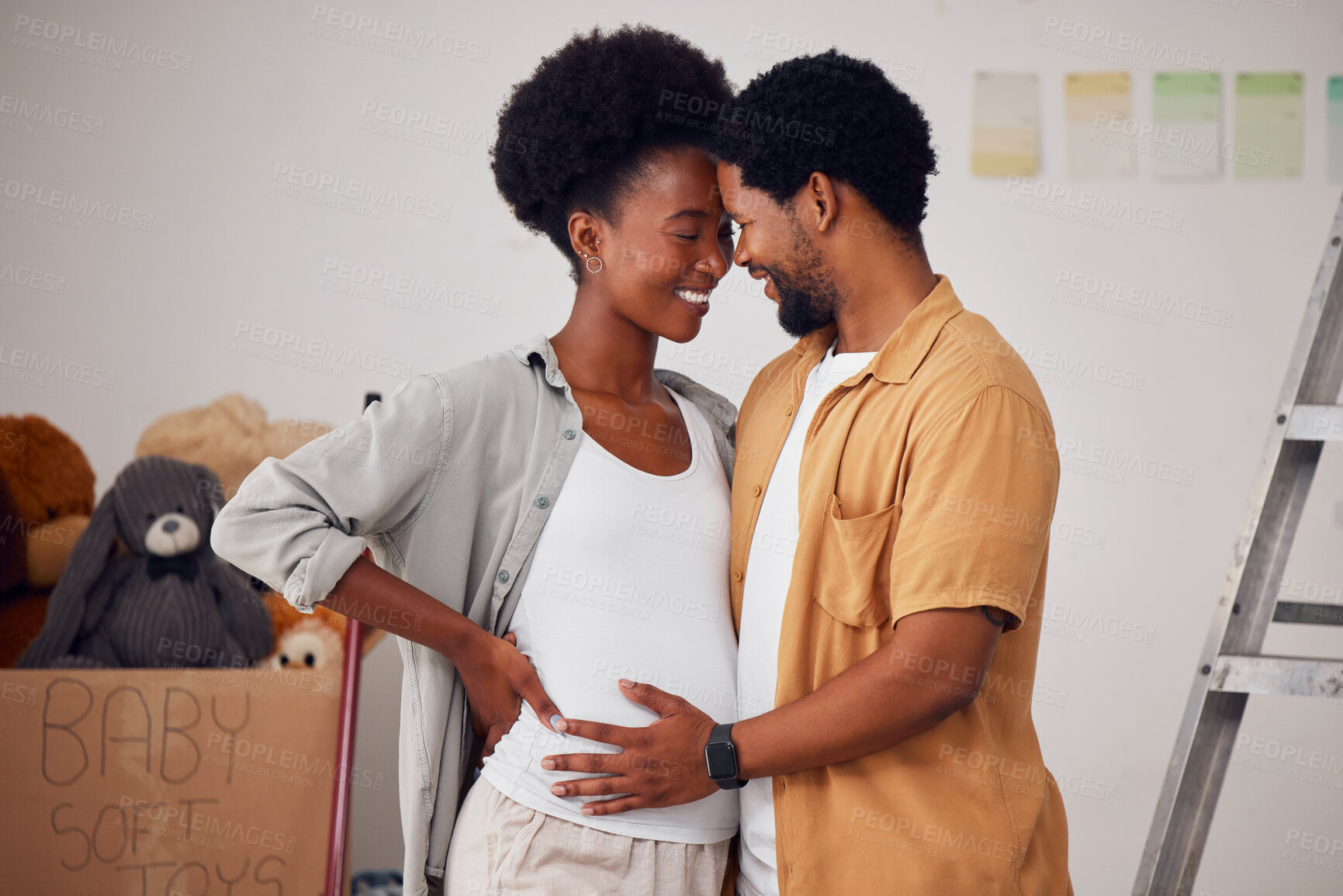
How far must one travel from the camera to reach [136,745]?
197cm

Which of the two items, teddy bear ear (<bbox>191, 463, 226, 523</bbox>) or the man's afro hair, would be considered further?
teddy bear ear (<bbox>191, 463, 226, 523</bbox>)

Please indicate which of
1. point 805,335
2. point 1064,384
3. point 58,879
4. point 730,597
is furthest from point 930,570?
point 58,879

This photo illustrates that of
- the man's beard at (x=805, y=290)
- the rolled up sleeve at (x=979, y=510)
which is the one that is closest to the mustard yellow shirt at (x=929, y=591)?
the rolled up sleeve at (x=979, y=510)

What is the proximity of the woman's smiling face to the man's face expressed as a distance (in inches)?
2.7

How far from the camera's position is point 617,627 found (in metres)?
1.15

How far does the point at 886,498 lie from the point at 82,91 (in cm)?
207

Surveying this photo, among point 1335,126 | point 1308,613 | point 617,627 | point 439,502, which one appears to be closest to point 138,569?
point 439,502

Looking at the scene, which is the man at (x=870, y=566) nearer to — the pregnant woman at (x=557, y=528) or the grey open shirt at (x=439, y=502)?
the pregnant woman at (x=557, y=528)

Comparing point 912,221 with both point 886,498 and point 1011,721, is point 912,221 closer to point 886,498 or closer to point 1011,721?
point 886,498

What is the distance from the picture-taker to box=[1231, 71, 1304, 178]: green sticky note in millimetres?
2180

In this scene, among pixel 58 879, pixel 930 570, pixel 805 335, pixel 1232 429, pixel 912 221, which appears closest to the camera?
pixel 930 570

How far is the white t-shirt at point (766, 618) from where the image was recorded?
3.73 feet

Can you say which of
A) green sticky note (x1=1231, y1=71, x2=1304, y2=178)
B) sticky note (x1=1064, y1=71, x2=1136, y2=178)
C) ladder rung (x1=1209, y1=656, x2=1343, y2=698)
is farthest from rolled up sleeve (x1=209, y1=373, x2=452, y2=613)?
green sticky note (x1=1231, y1=71, x2=1304, y2=178)

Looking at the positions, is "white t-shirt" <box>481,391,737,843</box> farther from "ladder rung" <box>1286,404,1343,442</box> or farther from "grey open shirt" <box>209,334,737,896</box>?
"ladder rung" <box>1286,404,1343,442</box>
